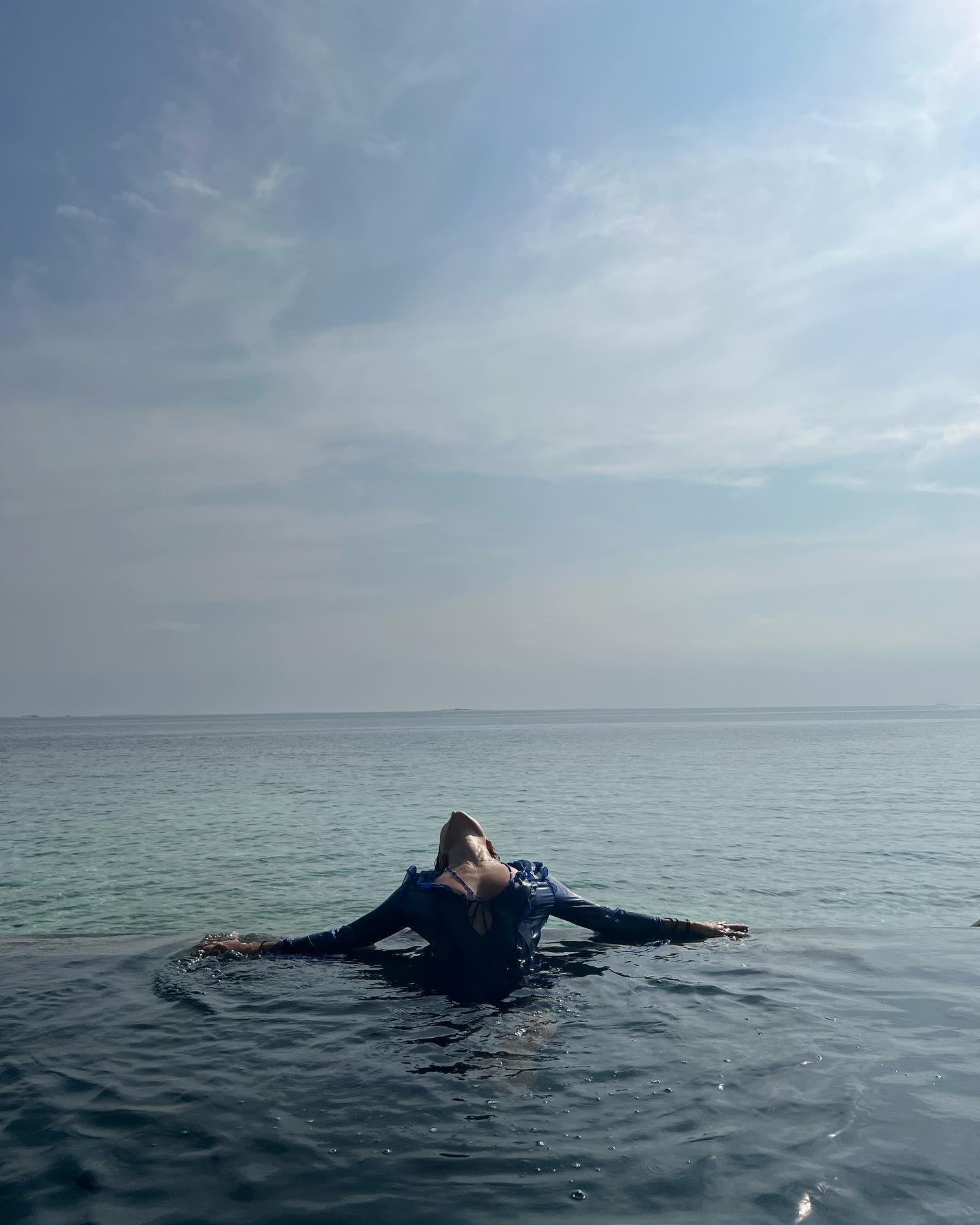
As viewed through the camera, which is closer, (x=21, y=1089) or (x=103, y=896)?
(x=21, y=1089)

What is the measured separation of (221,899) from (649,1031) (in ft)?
42.2

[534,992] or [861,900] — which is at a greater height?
[534,992]

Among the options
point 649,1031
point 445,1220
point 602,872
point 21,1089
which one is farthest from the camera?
point 602,872

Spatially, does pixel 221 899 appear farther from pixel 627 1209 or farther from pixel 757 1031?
pixel 627 1209

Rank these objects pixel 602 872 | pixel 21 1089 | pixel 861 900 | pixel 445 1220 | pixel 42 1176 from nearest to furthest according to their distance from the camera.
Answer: pixel 445 1220
pixel 42 1176
pixel 21 1089
pixel 861 900
pixel 602 872

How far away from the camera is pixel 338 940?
10.6 metres

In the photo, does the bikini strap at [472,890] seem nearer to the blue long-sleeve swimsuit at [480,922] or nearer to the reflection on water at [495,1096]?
the blue long-sleeve swimsuit at [480,922]

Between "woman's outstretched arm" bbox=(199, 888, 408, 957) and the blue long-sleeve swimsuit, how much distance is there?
0.5 inches

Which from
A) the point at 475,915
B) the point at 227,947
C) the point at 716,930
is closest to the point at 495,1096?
the point at 475,915

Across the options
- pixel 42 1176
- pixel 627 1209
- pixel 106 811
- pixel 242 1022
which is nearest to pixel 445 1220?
pixel 627 1209

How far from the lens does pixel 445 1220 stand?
5.36m

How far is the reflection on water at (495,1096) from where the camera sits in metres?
5.63

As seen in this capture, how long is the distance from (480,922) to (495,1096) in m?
2.42

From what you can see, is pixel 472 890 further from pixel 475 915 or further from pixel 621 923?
pixel 621 923
